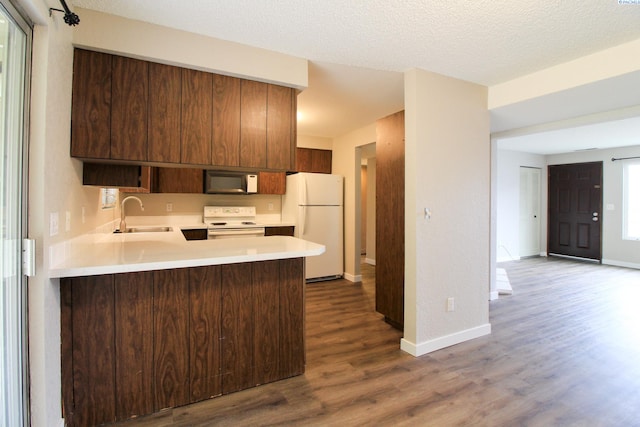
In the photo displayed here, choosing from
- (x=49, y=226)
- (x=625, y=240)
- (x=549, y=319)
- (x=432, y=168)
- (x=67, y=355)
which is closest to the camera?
(x=49, y=226)

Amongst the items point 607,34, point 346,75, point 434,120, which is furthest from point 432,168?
point 607,34

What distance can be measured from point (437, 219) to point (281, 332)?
1.64m

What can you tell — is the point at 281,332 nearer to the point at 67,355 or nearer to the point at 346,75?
the point at 67,355

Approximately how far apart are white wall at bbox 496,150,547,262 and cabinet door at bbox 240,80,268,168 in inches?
231

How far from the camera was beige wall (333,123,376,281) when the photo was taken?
506cm

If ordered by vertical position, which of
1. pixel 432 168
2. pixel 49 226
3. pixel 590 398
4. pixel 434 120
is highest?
pixel 434 120

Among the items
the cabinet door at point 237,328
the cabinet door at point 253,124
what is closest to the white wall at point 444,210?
the cabinet door at point 253,124

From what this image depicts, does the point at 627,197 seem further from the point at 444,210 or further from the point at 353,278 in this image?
the point at 444,210

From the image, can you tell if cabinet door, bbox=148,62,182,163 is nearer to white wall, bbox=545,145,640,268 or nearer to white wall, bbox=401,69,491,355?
white wall, bbox=401,69,491,355

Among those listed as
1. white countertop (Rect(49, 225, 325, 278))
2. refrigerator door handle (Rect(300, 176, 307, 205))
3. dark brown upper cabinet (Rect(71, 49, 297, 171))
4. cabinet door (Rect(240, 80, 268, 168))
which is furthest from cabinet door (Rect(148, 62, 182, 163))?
refrigerator door handle (Rect(300, 176, 307, 205))

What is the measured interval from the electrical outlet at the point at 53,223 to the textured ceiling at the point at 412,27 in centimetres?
129

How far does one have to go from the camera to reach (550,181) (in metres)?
7.36

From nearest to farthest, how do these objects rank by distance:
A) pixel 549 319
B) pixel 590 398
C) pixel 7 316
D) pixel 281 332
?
pixel 7 316, pixel 590 398, pixel 281 332, pixel 549 319

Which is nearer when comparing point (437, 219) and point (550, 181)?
point (437, 219)
